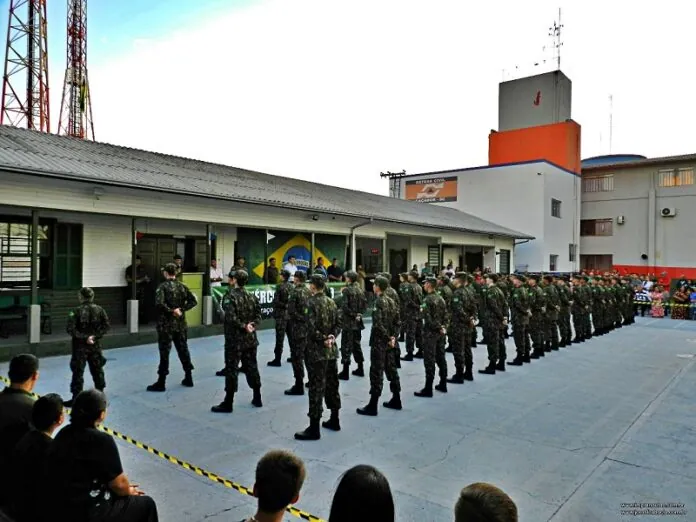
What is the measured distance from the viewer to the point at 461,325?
860 centimetres

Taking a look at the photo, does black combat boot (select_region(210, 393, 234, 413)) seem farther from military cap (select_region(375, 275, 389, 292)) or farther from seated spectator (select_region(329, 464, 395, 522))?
Result: seated spectator (select_region(329, 464, 395, 522))

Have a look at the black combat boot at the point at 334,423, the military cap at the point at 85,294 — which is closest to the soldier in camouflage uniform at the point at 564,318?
the black combat boot at the point at 334,423

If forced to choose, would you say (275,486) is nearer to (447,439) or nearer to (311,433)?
(311,433)

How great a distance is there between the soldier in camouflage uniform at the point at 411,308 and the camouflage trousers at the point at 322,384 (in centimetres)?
501

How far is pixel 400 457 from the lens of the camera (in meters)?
5.05

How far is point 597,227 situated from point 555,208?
249 inches

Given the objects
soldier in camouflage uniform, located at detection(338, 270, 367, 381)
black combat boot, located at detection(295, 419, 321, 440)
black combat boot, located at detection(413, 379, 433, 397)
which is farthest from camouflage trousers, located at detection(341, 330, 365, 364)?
black combat boot, located at detection(295, 419, 321, 440)

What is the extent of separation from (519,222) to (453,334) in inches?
948

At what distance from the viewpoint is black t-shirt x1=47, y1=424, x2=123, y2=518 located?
8.77 ft

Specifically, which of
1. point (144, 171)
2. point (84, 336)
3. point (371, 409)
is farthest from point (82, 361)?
point (144, 171)

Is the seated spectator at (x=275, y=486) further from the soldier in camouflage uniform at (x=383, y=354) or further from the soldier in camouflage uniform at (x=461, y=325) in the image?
the soldier in camouflage uniform at (x=461, y=325)

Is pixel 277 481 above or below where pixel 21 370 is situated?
below

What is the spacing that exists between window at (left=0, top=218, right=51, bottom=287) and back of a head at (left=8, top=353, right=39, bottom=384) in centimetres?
928

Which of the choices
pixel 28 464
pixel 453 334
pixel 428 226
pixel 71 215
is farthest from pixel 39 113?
pixel 28 464
